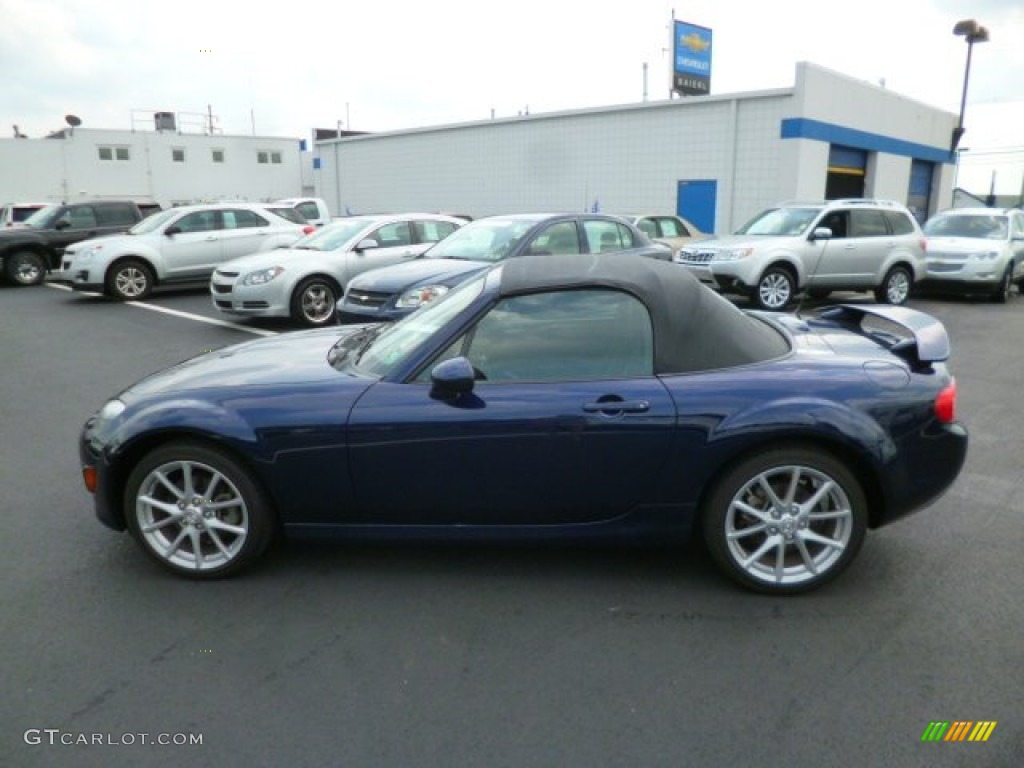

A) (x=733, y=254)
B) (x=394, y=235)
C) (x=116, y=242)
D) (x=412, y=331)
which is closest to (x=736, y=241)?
(x=733, y=254)

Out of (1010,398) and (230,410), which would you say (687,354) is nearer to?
(230,410)

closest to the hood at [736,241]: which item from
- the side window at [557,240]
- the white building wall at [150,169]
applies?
the side window at [557,240]

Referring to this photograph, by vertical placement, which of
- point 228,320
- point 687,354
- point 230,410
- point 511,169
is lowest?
point 228,320

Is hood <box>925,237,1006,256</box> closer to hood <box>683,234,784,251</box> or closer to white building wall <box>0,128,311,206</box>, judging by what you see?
hood <box>683,234,784,251</box>

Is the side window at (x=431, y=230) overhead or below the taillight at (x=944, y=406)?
overhead

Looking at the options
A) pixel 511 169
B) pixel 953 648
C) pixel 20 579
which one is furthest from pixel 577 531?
pixel 511 169

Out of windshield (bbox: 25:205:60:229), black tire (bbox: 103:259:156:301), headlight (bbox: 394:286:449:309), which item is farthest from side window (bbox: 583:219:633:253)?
windshield (bbox: 25:205:60:229)

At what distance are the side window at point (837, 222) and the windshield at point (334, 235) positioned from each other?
7.15m

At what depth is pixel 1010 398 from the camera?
6.94 m

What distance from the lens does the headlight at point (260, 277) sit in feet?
33.8

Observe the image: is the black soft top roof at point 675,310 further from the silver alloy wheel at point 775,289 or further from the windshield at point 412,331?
the silver alloy wheel at point 775,289

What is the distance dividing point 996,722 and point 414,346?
2.64 metres

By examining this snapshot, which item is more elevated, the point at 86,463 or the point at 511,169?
the point at 511,169

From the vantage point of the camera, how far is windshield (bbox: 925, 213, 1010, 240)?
1449 centimetres
